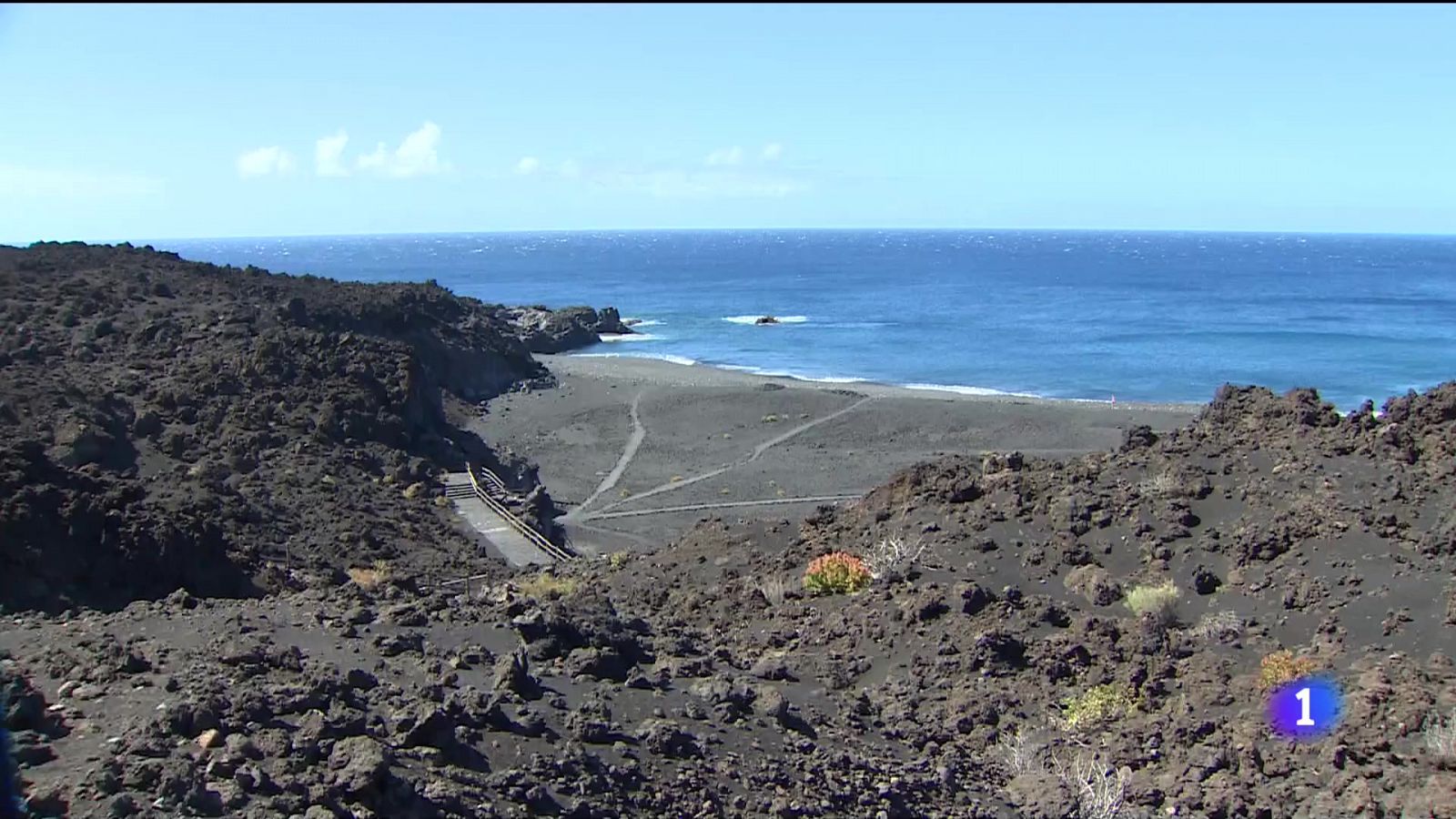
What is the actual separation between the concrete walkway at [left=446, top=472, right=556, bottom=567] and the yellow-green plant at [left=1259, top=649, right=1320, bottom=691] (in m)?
17.2

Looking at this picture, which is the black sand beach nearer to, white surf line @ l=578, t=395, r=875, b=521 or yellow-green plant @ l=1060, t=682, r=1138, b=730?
white surf line @ l=578, t=395, r=875, b=521

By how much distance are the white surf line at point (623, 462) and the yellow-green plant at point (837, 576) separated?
17.9 m

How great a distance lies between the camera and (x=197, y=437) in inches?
1194

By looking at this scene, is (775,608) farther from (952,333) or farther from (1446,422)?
(952,333)

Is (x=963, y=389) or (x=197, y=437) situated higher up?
(x=197, y=437)

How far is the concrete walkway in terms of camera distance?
27812 millimetres

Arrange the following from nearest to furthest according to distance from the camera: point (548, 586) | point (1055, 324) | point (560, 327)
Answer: point (548, 586)
point (560, 327)
point (1055, 324)

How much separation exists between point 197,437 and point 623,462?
1772 cm

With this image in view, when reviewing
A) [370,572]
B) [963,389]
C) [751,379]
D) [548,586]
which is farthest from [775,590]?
[751,379]

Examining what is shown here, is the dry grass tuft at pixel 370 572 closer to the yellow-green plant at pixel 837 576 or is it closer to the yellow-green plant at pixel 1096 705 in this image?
the yellow-green plant at pixel 837 576

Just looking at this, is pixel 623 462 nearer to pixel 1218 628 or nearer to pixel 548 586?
pixel 548 586

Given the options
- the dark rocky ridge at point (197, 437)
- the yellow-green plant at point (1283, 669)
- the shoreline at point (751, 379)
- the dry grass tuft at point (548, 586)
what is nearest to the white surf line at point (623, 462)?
the dark rocky ridge at point (197, 437)

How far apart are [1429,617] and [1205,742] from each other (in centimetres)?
395

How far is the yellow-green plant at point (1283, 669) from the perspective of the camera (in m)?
13.5
